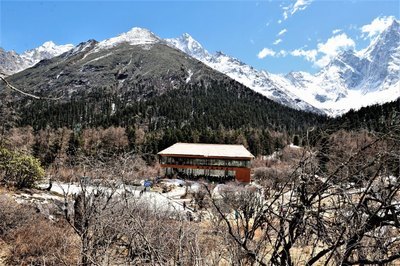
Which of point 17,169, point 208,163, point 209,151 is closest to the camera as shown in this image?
point 17,169

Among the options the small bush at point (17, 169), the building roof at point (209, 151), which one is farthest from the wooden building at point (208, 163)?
the small bush at point (17, 169)

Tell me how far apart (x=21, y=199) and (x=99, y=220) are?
14.2 meters

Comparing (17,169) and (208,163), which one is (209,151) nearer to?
(208,163)

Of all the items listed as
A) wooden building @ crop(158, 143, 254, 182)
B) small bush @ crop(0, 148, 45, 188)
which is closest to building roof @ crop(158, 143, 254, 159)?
wooden building @ crop(158, 143, 254, 182)

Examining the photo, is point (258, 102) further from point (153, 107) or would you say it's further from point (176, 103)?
point (153, 107)

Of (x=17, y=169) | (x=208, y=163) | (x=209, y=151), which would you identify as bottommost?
(x=208, y=163)

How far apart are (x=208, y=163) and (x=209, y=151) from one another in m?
2.59

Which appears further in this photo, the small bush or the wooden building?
the wooden building

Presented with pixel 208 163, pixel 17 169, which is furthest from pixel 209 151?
pixel 17 169

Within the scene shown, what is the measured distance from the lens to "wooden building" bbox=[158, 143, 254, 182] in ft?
176

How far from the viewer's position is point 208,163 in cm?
5481

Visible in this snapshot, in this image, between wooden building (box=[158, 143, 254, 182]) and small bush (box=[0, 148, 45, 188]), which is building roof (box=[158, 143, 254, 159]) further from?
small bush (box=[0, 148, 45, 188])

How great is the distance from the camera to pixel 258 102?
524 feet

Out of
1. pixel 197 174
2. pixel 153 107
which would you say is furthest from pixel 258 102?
pixel 197 174
